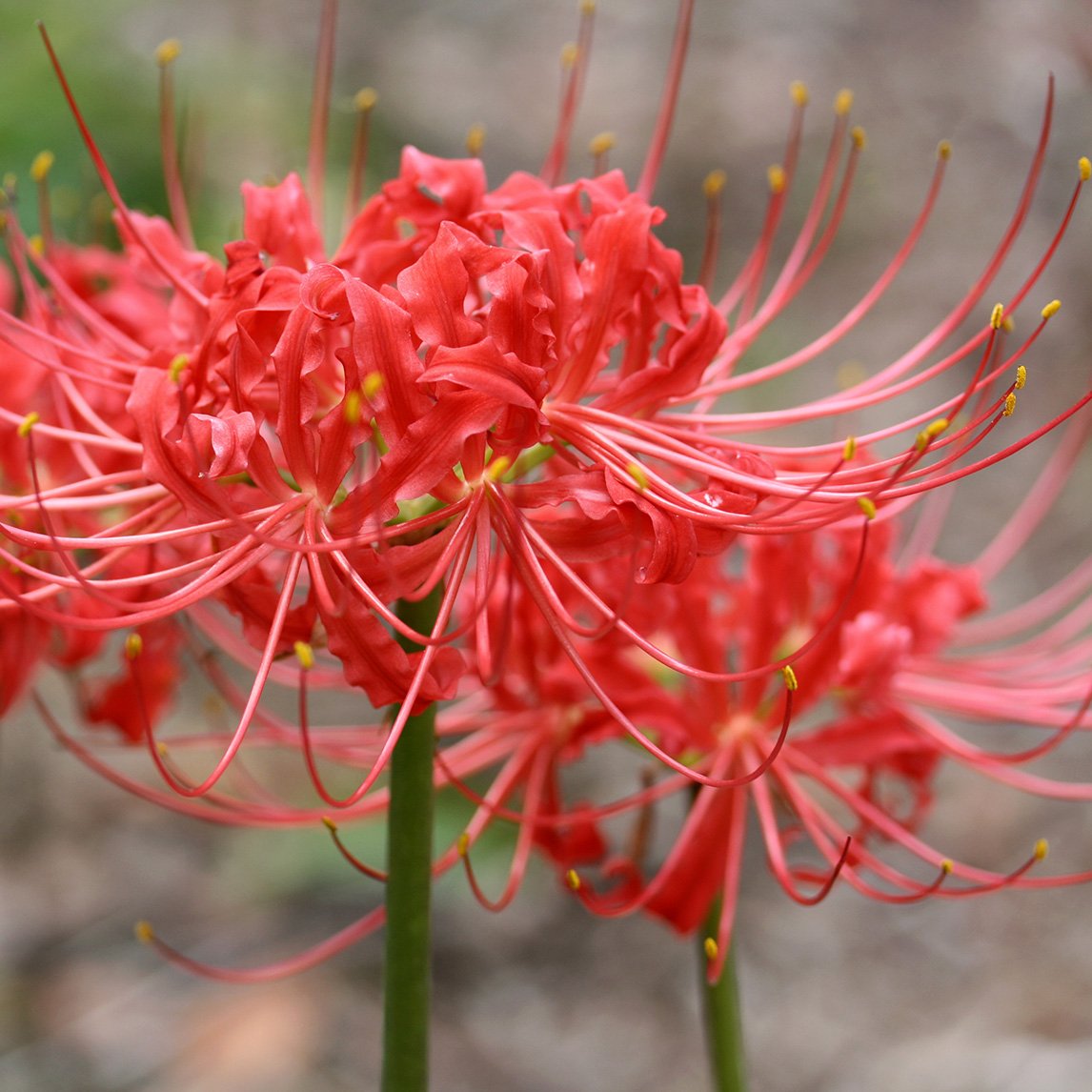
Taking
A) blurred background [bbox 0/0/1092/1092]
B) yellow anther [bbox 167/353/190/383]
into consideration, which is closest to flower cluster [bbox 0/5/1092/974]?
yellow anther [bbox 167/353/190/383]

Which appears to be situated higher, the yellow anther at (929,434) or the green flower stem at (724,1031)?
the yellow anther at (929,434)

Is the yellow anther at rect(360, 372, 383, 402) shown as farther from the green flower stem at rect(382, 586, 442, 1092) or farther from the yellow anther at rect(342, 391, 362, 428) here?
the green flower stem at rect(382, 586, 442, 1092)

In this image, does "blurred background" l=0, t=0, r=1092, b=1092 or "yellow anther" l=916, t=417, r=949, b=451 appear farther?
"blurred background" l=0, t=0, r=1092, b=1092

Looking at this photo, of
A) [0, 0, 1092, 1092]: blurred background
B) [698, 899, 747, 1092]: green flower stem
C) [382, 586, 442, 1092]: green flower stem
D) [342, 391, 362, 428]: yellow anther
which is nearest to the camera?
[342, 391, 362, 428]: yellow anther

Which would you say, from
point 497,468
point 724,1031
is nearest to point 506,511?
point 497,468

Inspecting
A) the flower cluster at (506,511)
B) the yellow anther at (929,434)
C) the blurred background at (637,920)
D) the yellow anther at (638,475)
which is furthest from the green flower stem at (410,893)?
the blurred background at (637,920)

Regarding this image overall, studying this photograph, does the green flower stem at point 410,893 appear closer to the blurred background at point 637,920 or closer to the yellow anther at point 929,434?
the yellow anther at point 929,434

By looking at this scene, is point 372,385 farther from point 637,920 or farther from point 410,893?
point 637,920

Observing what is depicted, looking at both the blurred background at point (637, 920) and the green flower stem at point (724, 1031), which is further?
the blurred background at point (637, 920)
